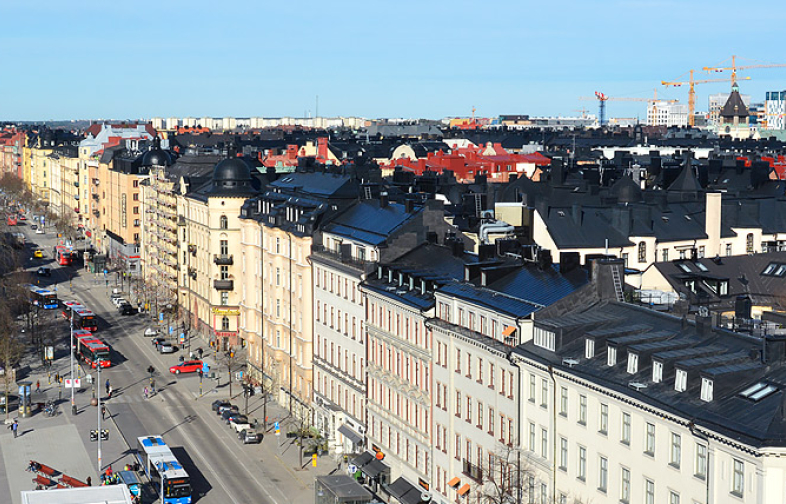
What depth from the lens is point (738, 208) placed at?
108 m

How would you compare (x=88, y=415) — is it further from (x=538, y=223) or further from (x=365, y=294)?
(x=538, y=223)

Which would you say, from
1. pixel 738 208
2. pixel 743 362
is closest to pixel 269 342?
pixel 738 208

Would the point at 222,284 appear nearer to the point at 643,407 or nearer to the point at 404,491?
the point at 404,491

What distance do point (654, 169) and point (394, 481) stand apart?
88018mm

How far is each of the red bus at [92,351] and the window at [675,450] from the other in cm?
7475

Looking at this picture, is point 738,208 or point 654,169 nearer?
point 738,208

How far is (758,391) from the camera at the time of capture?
48469 mm

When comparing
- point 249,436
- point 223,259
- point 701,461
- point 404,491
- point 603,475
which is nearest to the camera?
point 701,461

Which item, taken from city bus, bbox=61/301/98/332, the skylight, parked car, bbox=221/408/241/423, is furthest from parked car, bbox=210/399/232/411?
the skylight

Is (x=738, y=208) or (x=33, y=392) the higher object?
(x=738, y=208)

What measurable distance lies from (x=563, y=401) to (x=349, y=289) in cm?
3168

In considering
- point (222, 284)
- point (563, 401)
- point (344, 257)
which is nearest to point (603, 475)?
point (563, 401)

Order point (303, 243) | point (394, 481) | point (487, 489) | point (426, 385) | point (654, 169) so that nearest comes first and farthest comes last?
point (487, 489) → point (426, 385) → point (394, 481) → point (303, 243) → point (654, 169)

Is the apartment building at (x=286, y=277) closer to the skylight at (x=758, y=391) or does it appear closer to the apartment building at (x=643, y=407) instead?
the apartment building at (x=643, y=407)
